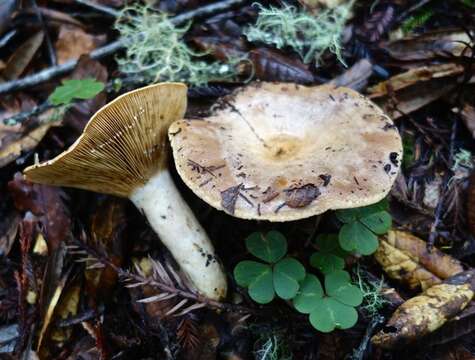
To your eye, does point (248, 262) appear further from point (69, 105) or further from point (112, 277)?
point (69, 105)

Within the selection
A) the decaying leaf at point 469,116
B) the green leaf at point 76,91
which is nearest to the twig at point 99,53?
the green leaf at point 76,91

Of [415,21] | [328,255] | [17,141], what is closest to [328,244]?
[328,255]

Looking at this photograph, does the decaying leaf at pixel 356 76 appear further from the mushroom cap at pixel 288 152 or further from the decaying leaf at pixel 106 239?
the decaying leaf at pixel 106 239

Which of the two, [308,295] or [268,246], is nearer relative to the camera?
[308,295]

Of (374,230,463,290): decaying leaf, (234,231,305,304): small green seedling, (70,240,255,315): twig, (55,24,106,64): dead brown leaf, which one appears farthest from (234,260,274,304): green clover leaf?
(55,24,106,64): dead brown leaf

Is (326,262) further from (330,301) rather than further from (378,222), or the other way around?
(378,222)

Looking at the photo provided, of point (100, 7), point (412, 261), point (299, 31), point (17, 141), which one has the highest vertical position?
point (100, 7)
